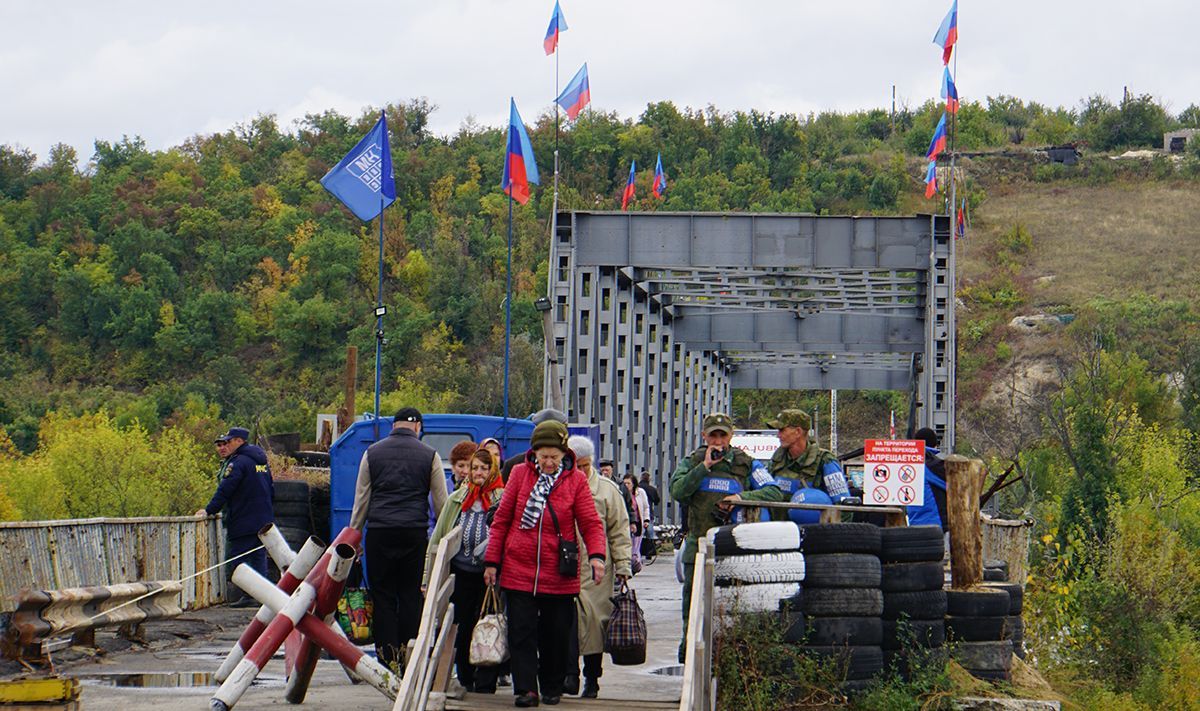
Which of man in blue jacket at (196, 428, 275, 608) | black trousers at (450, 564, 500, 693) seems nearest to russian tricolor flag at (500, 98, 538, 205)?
man in blue jacket at (196, 428, 275, 608)

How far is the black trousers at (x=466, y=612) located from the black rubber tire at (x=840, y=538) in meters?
2.22

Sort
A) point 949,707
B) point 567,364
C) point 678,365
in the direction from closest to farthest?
point 949,707 < point 567,364 < point 678,365

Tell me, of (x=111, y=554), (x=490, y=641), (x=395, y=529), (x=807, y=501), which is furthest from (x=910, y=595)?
(x=111, y=554)

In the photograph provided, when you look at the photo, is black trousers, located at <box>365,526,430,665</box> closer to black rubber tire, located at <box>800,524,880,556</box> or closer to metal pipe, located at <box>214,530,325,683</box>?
metal pipe, located at <box>214,530,325,683</box>

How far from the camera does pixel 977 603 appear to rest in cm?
1113

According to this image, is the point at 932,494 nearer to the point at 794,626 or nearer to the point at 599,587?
the point at 794,626

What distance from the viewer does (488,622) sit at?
897 centimetres

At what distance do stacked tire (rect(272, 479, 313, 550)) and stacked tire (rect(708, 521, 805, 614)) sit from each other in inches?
338

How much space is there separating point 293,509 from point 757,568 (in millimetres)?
8845

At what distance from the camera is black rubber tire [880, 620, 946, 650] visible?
35.3ft

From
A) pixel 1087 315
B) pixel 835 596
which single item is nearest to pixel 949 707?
pixel 835 596

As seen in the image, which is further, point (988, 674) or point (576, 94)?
point (576, 94)

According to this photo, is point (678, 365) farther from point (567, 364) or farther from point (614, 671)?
point (614, 671)

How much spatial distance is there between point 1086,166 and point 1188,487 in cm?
8320
